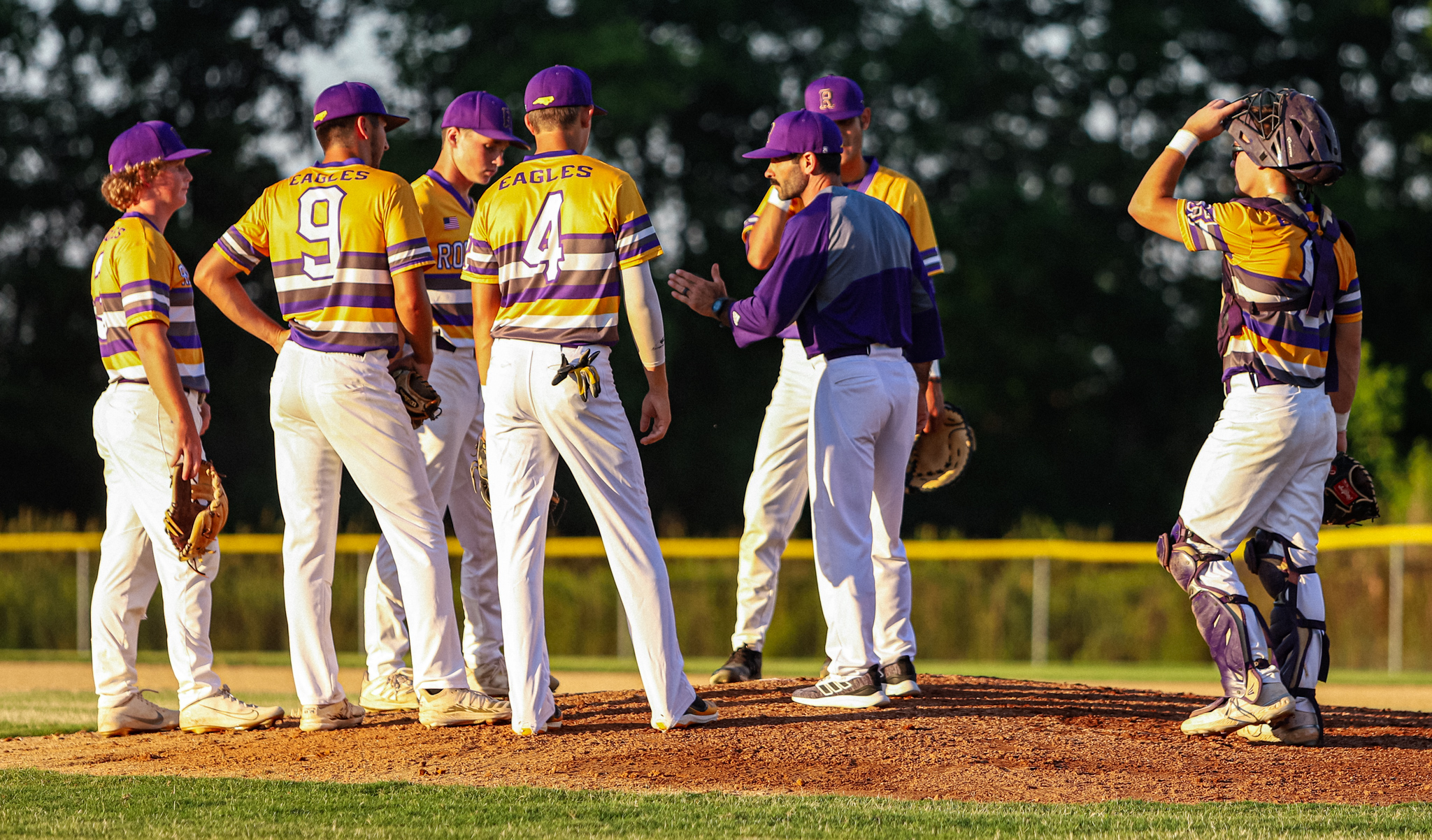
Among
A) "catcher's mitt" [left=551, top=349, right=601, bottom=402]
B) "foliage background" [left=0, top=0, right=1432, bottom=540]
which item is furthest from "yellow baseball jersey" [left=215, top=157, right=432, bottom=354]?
"foliage background" [left=0, top=0, right=1432, bottom=540]

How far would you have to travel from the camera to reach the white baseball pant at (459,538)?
732cm

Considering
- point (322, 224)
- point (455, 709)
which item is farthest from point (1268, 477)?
point (322, 224)

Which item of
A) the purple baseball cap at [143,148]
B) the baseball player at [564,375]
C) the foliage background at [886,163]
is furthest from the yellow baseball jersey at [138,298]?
the foliage background at [886,163]

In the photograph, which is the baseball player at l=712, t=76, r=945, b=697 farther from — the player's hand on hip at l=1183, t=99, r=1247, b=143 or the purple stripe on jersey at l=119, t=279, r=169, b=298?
the purple stripe on jersey at l=119, t=279, r=169, b=298

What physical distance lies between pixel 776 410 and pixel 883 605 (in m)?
1.13

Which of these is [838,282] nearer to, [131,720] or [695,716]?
[695,716]

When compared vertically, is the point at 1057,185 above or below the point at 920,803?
above

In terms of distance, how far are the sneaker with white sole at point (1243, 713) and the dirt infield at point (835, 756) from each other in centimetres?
7

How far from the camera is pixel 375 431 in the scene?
639cm

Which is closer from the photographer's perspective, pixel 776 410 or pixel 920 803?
pixel 920 803

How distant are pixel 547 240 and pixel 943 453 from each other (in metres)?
2.70

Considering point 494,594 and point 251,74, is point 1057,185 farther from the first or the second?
point 494,594

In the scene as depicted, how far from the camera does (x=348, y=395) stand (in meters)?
6.35

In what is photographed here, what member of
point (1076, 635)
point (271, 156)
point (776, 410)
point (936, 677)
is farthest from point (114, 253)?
point (271, 156)
